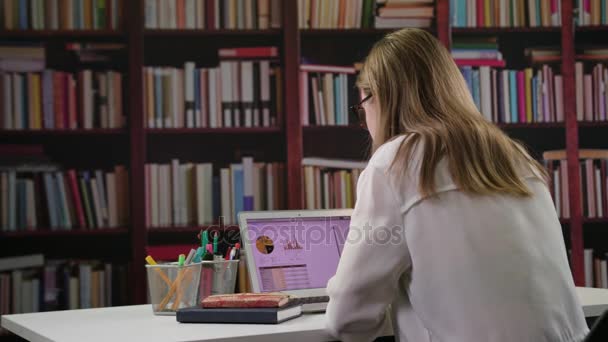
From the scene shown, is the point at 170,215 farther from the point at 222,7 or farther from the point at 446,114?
the point at 446,114

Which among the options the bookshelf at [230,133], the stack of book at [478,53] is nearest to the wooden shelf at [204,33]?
the bookshelf at [230,133]

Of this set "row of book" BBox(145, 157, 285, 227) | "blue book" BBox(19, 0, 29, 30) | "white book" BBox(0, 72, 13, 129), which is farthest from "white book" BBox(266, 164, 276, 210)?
"blue book" BBox(19, 0, 29, 30)

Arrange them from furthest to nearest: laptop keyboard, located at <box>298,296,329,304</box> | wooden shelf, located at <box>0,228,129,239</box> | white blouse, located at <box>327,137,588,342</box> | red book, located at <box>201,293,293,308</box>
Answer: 1. wooden shelf, located at <box>0,228,129,239</box>
2. laptop keyboard, located at <box>298,296,329,304</box>
3. red book, located at <box>201,293,293,308</box>
4. white blouse, located at <box>327,137,588,342</box>

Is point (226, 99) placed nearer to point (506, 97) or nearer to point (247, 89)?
point (247, 89)

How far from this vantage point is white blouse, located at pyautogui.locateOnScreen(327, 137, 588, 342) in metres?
1.45

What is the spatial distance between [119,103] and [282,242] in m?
2.04

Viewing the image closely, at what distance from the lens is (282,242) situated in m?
2.00

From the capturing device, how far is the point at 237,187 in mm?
3855

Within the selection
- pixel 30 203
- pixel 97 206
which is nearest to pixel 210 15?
pixel 97 206

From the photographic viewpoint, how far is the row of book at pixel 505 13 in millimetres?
3986

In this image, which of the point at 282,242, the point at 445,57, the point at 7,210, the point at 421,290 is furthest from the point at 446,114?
the point at 7,210

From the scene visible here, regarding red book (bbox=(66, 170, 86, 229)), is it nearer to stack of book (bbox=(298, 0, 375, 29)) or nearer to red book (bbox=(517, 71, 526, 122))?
stack of book (bbox=(298, 0, 375, 29))

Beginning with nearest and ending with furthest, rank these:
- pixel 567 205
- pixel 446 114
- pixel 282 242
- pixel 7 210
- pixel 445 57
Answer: pixel 446 114, pixel 445 57, pixel 282 242, pixel 7 210, pixel 567 205

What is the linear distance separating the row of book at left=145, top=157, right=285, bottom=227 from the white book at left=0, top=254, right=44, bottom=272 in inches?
20.8
